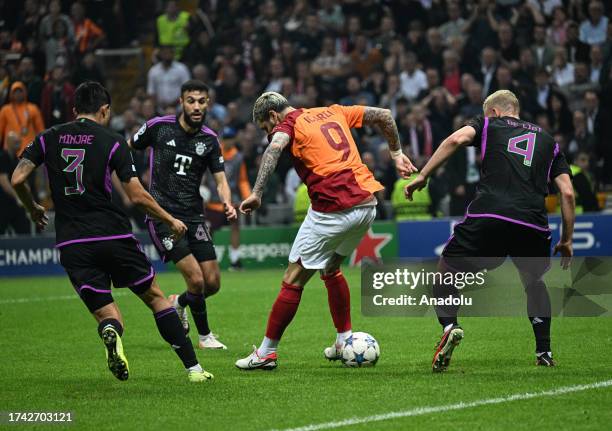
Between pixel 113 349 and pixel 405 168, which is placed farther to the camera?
pixel 405 168

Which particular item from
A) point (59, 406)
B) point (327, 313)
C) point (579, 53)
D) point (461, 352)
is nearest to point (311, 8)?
point (579, 53)

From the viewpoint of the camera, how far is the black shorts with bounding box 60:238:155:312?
8.11 meters

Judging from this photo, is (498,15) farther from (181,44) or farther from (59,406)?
(59,406)

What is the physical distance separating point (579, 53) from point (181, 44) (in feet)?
30.1

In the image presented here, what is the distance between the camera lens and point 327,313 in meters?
13.9

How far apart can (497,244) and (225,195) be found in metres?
2.88

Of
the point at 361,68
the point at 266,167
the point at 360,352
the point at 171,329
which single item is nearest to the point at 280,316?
the point at 360,352

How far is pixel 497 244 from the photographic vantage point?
8.84 meters

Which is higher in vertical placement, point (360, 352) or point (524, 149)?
point (524, 149)

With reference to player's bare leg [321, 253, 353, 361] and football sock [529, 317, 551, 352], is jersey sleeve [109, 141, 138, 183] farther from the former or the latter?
football sock [529, 317, 551, 352]

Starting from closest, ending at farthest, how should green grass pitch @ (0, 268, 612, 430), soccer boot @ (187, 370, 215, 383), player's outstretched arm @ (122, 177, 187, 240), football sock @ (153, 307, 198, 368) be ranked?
green grass pitch @ (0, 268, 612, 430) → player's outstretched arm @ (122, 177, 187, 240) → football sock @ (153, 307, 198, 368) → soccer boot @ (187, 370, 215, 383)

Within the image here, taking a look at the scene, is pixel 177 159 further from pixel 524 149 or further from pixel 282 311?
pixel 524 149

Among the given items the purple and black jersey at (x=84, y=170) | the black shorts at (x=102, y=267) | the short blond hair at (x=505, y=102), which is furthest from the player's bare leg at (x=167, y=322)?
the short blond hair at (x=505, y=102)

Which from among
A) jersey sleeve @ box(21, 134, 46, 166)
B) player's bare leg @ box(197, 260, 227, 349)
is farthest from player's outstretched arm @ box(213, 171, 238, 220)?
jersey sleeve @ box(21, 134, 46, 166)
